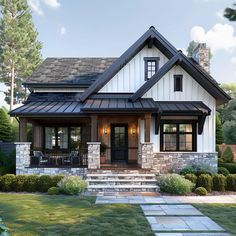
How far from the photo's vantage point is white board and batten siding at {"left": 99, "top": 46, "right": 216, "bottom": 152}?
54.1ft

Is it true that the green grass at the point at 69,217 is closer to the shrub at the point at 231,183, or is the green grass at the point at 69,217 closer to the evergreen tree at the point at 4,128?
the shrub at the point at 231,183

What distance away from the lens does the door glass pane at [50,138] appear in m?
19.3

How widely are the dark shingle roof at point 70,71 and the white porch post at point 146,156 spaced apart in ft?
20.8

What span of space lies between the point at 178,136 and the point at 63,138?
7.31 m

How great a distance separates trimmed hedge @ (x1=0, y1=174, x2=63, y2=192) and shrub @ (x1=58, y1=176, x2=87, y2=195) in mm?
648

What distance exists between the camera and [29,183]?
1347cm

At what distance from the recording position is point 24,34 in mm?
39750

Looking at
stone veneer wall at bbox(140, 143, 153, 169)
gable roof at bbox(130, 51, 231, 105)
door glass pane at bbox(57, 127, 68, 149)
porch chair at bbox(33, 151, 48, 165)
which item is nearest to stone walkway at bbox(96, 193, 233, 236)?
stone veneer wall at bbox(140, 143, 153, 169)

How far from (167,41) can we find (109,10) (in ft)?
37.5

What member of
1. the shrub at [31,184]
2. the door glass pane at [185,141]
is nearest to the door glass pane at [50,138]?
the shrub at [31,184]

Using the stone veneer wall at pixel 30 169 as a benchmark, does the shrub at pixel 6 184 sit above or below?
below

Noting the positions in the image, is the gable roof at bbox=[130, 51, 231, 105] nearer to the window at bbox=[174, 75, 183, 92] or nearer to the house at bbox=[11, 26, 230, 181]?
the house at bbox=[11, 26, 230, 181]

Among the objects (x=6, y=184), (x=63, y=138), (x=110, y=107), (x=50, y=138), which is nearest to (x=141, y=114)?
(x=110, y=107)

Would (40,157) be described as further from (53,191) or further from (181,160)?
(181,160)
